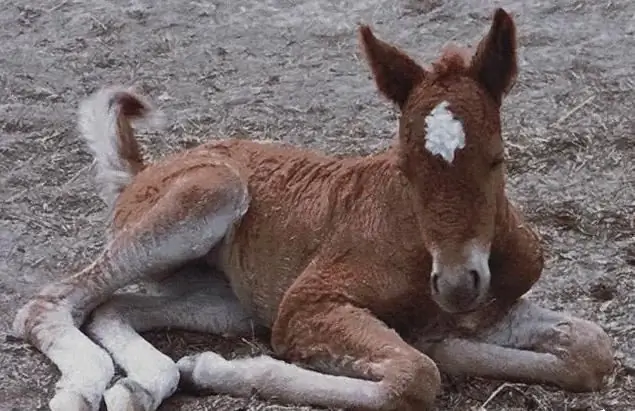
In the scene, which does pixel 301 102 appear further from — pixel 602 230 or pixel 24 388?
pixel 24 388

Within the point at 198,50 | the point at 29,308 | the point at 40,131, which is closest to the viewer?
the point at 29,308

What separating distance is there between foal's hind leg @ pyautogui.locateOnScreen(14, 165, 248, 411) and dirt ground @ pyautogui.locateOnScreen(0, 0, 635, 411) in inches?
5.0

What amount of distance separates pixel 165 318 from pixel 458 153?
58.3 inches

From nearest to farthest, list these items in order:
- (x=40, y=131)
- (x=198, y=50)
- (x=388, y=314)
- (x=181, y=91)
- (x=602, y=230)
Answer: (x=388, y=314) < (x=602, y=230) < (x=40, y=131) < (x=181, y=91) < (x=198, y=50)

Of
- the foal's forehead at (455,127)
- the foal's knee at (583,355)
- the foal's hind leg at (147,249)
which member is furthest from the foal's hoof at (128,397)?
the foal's knee at (583,355)

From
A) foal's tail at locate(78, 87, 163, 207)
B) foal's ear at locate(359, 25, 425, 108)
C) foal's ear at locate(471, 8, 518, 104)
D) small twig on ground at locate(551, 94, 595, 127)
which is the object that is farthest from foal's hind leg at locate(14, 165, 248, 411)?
small twig on ground at locate(551, 94, 595, 127)

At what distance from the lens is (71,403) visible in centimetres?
438

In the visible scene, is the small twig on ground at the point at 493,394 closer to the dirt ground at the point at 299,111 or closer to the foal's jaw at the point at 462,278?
the dirt ground at the point at 299,111

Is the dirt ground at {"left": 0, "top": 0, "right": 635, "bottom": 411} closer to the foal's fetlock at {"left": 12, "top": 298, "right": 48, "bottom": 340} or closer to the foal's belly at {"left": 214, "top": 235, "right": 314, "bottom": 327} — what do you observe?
the foal's fetlock at {"left": 12, "top": 298, "right": 48, "bottom": 340}

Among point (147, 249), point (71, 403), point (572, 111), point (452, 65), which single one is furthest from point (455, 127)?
point (572, 111)

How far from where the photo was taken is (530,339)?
459cm

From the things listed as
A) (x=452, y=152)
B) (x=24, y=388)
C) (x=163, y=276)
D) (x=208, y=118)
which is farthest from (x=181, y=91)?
(x=452, y=152)

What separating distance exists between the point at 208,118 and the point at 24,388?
2.77m

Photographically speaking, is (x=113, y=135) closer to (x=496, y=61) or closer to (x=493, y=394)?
(x=496, y=61)
